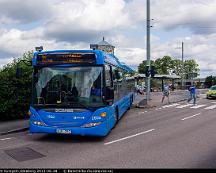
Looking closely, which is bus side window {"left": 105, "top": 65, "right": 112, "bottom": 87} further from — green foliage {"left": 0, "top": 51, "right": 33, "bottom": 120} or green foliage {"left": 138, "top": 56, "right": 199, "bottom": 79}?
green foliage {"left": 138, "top": 56, "right": 199, "bottom": 79}

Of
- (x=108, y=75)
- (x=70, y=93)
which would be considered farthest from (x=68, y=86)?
(x=108, y=75)

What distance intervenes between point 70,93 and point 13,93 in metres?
7.34

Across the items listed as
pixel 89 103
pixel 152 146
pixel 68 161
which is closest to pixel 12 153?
pixel 68 161

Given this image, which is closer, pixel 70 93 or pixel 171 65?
pixel 70 93

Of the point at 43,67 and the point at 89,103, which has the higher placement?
the point at 43,67

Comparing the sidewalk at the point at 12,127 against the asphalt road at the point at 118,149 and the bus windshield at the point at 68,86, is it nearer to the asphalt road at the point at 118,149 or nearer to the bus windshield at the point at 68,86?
the asphalt road at the point at 118,149

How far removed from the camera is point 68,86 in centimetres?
1089

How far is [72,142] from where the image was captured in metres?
10.9

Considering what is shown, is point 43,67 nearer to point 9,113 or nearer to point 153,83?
point 9,113

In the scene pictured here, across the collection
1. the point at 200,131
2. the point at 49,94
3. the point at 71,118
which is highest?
the point at 49,94

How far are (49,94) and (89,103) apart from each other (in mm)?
1375

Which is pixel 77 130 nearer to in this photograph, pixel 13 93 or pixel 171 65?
pixel 13 93

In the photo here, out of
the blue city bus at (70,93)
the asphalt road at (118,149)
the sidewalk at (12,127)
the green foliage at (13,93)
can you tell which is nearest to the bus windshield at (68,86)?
the blue city bus at (70,93)

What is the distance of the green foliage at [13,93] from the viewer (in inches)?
663
